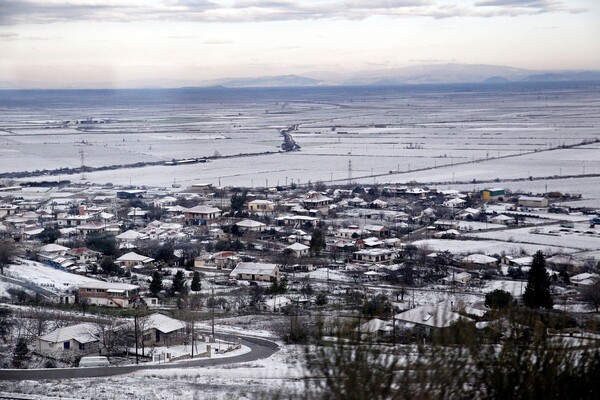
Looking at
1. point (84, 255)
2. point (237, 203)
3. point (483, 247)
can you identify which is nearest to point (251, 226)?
point (237, 203)

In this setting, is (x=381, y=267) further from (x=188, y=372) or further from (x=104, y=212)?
(x=104, y=212)

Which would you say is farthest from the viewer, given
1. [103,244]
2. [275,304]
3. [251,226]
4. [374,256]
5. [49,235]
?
[251,226]

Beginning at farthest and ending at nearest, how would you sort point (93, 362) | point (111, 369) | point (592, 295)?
point (592, 295) → point (93, 362) → point (111, 369)

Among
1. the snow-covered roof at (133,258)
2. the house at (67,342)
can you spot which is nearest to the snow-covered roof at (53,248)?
the snow-covered roof at (133,258)

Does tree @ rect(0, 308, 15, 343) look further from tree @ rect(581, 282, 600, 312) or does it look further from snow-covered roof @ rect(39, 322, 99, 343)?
tree @ rect(581, 282, 600, 312)

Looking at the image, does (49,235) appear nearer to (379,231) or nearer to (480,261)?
(379,231)

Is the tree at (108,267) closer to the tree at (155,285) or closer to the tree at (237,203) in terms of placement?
the tree at (155,285)

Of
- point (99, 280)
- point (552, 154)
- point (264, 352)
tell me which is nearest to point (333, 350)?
point (264, 352)

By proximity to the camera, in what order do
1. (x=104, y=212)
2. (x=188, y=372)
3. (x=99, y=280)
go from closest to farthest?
1. (x=188, y=372)
2. (x=99, y=280)
3. (x=104, y=212)
